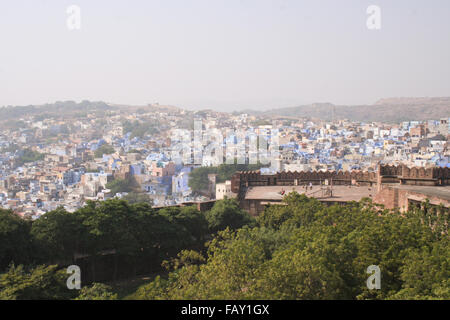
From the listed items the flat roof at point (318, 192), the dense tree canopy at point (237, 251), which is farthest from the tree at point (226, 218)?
the flat roof at point (318, 192)

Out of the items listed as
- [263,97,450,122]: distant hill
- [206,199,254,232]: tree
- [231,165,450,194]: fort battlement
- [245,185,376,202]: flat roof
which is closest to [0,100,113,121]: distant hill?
[263,97,450,122]: distant hill

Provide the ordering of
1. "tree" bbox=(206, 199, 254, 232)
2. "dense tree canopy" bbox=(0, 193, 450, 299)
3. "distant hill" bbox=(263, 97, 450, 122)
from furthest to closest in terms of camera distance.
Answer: "distant hill" bbox=(263, 97, 450, 122)
"tree" bbox=(206, 199, 254, 232)
"dense tree canopy" bbox=(0, 193, 450, 299)

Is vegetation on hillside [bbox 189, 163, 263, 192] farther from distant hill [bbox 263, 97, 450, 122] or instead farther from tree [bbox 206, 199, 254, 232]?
distant hill [bbox 263, 97, 450, 122]

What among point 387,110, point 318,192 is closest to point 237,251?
point 318,192

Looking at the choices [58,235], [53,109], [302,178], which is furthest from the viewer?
[53,109]

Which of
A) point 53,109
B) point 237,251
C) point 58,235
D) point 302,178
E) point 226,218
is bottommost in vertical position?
point 226,218

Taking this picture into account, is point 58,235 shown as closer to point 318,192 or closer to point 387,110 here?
point 318,192
